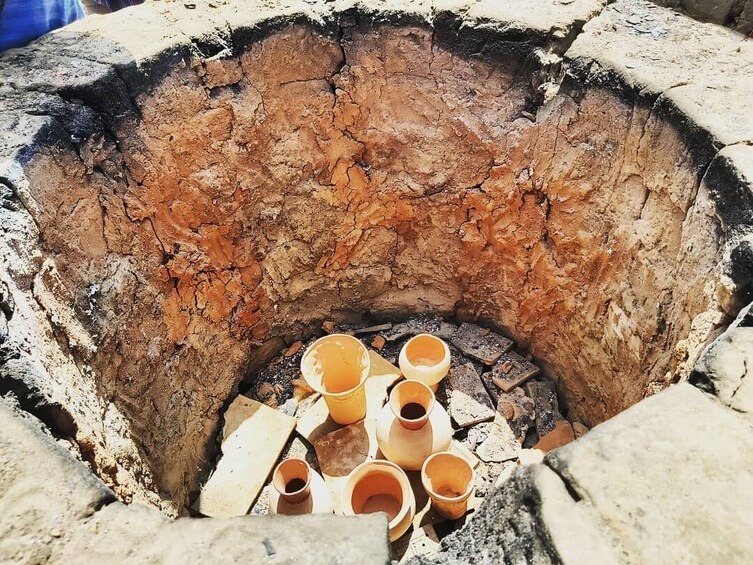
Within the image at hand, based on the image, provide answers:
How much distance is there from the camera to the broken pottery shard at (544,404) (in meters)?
3.37

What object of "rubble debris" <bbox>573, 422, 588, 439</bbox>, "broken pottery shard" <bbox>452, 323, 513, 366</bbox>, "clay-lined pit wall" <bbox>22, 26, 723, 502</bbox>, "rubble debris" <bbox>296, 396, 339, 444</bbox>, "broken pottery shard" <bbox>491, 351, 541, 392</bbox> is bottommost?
"rubble debris" <bbox>296, 396, 339, 444</bbox>

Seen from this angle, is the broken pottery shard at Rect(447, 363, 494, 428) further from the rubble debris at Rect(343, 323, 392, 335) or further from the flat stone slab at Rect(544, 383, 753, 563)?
the flat stone slab at Rect(544, 383, 753, 563)

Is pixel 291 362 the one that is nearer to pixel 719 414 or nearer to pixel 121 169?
pixel 121 169

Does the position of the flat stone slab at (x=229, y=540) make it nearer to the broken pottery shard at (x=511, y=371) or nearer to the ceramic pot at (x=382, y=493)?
the ceramic pot at (x=382, y=493)

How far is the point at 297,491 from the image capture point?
8.77 feet

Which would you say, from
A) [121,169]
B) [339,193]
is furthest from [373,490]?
[121,169]

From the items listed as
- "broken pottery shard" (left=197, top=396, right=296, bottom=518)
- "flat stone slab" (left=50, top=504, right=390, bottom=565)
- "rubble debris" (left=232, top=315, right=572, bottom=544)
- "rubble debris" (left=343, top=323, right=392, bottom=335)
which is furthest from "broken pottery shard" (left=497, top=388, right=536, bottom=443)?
"flat stone slab" (left=50, top=504, right=390, bottom=565)

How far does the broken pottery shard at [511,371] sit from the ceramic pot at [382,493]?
3.61 feet

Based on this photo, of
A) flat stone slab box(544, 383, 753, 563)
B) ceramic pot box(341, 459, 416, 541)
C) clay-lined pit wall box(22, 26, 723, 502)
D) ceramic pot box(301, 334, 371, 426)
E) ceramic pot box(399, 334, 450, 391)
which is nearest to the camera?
flat stone slab box(544, 383, 753, 563)

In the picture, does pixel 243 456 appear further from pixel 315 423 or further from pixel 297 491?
pixel 297 491

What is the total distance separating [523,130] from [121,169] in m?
2.22

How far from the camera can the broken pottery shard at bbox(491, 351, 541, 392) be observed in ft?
11.6

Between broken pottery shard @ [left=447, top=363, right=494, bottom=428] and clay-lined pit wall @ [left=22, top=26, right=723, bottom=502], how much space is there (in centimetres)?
47

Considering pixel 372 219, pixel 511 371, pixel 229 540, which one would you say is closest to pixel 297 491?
pixel 229 540
